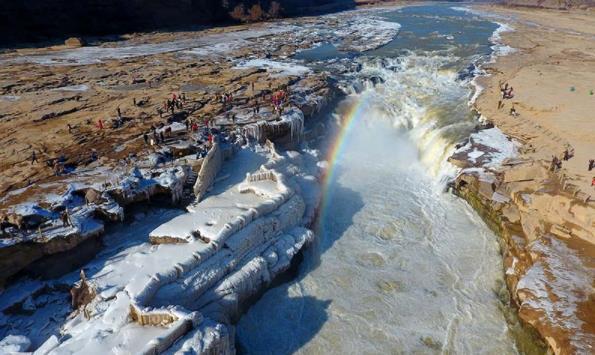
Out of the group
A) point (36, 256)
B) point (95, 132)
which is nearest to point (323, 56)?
point (95, 132)

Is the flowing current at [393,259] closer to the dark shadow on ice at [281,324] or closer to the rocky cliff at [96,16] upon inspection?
the dark shadow on ice at [281,324]

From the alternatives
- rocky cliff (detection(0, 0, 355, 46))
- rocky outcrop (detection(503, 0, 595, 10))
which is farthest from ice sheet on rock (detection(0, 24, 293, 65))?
rocky outcrop (detection(503, 0, 595, 10))

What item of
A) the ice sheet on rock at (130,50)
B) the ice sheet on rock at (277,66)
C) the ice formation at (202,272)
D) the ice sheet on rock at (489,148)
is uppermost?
the ice sheet on rock at (130,50)

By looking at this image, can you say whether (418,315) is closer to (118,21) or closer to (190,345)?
(190,345)

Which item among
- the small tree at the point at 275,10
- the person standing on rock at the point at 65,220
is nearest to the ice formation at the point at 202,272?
the person standing on rock at the point at 65,220

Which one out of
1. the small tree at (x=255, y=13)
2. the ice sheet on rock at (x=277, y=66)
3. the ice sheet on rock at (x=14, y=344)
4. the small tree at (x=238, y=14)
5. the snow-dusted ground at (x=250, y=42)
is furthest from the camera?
the small tree at (x=255, y=13)

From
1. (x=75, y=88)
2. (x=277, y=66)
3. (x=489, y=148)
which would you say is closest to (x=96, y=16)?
(x=75, y=88)

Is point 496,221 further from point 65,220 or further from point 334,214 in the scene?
point 65,220
